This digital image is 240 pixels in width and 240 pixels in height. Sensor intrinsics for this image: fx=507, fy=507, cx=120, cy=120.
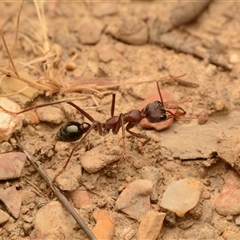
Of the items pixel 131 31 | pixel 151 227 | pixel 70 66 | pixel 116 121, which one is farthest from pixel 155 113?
pixel 131 31

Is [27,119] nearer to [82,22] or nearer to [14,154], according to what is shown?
[14,154]

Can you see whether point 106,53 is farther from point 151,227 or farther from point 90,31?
point 151,227

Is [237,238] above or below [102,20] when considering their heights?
below

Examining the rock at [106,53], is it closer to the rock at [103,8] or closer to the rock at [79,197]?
the rock at [103,8]

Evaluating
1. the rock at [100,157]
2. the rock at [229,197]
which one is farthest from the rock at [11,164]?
the rock at [229,197]

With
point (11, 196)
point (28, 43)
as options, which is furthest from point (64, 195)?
point (28, 43)
